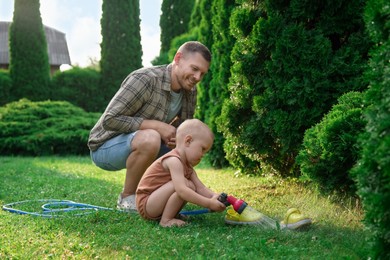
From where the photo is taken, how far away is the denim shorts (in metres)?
4.56

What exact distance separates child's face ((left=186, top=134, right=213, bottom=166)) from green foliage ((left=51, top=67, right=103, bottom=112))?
13673mm

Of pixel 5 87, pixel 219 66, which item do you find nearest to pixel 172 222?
pixel 219 66

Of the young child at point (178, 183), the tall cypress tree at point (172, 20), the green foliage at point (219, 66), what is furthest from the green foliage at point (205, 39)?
the tall cypress tree at point (172, 20)

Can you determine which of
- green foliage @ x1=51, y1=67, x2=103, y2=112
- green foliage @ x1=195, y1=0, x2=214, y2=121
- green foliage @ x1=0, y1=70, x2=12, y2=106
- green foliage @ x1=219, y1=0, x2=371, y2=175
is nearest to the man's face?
green foliage @ x1=219, y1=0, x2=371, y2=175

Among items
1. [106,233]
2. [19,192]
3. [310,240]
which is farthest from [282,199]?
[19,192]

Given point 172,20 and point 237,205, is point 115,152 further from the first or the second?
point 172,20

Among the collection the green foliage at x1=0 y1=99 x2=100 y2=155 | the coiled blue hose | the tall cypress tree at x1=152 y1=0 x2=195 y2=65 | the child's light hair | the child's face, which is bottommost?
the green foliage at x1=0 y1=99 x2=100 y2=155

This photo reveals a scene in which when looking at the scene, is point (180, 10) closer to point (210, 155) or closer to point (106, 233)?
point (210, 155)

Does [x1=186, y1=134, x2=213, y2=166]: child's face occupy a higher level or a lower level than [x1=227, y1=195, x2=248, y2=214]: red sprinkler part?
higher

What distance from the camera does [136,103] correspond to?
4562 mm

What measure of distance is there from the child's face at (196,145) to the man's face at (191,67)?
29.4 inches

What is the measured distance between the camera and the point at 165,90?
466 cm

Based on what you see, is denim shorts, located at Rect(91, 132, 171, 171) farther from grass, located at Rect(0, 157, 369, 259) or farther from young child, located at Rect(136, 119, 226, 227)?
young child, located at Rect(136, 119, 226, 227)

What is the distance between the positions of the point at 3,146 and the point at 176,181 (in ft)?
27.8
